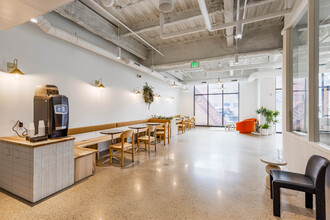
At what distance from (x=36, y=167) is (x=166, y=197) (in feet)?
6.77

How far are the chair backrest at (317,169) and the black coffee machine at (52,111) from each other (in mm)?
3882

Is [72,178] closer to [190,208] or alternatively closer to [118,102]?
[190,208]

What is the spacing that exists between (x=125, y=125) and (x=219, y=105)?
7.87m

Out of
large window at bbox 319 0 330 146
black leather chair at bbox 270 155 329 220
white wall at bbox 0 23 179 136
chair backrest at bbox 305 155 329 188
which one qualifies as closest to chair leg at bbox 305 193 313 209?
black leather chair at bbox 270 155 329 220

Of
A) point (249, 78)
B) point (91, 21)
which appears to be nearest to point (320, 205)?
point (91, 21)

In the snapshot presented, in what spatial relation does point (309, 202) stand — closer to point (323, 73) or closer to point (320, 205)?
point (320, 205)

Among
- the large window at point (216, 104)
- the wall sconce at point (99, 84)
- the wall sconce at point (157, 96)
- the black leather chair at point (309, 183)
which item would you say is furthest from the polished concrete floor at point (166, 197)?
the large window at point (216, 104)

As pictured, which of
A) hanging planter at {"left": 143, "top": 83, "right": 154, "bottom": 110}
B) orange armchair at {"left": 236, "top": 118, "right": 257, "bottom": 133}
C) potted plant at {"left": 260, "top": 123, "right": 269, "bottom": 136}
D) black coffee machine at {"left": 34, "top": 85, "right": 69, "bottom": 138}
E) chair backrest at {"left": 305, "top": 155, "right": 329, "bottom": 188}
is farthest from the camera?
orange armchair at {"left": 236, "top": 118, "right": 257, "bottom": 133}

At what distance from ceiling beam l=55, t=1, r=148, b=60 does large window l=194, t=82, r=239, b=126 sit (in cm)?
770

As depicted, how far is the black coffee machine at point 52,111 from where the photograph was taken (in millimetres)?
2674

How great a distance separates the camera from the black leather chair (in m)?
1.79

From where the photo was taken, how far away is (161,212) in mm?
2096

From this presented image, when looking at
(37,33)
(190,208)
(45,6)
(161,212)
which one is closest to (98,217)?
(161,212)

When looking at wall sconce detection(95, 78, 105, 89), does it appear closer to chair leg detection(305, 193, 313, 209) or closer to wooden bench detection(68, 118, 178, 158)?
wooden bench detection(68, 118, 178, 158)
